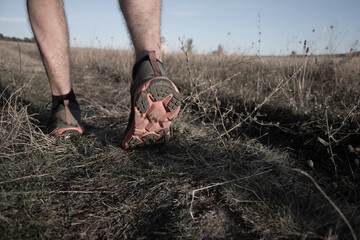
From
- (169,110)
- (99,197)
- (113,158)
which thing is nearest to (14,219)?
(99,197)

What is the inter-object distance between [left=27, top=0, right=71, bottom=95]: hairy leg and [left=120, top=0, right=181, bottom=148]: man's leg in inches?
19.7

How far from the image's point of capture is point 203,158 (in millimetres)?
1278

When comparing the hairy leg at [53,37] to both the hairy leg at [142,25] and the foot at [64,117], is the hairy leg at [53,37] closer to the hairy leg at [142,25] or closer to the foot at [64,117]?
the foot at [64,117]

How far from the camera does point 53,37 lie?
150 cm

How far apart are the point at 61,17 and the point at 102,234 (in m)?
1.46

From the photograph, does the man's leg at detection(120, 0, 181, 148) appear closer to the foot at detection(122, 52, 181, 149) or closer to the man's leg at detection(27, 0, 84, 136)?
the foot at detection(122, 52, 181, 149)

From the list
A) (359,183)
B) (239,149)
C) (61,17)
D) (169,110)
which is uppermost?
(61,17)

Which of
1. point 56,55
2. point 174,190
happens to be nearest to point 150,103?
point 174,190

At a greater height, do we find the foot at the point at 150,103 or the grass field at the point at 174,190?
the foot at the point at 150,103

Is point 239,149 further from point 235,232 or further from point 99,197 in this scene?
point 99,197

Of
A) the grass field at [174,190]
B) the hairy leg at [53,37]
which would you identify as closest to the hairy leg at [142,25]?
the hairy leg at [53,37]

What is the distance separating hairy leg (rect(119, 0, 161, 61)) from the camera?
130 centimetres

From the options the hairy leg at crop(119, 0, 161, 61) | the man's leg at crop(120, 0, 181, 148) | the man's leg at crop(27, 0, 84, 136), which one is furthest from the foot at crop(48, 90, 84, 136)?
the hairy leg at crop(119, 0, 161, 61)

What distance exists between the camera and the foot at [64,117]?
1.49 metres
